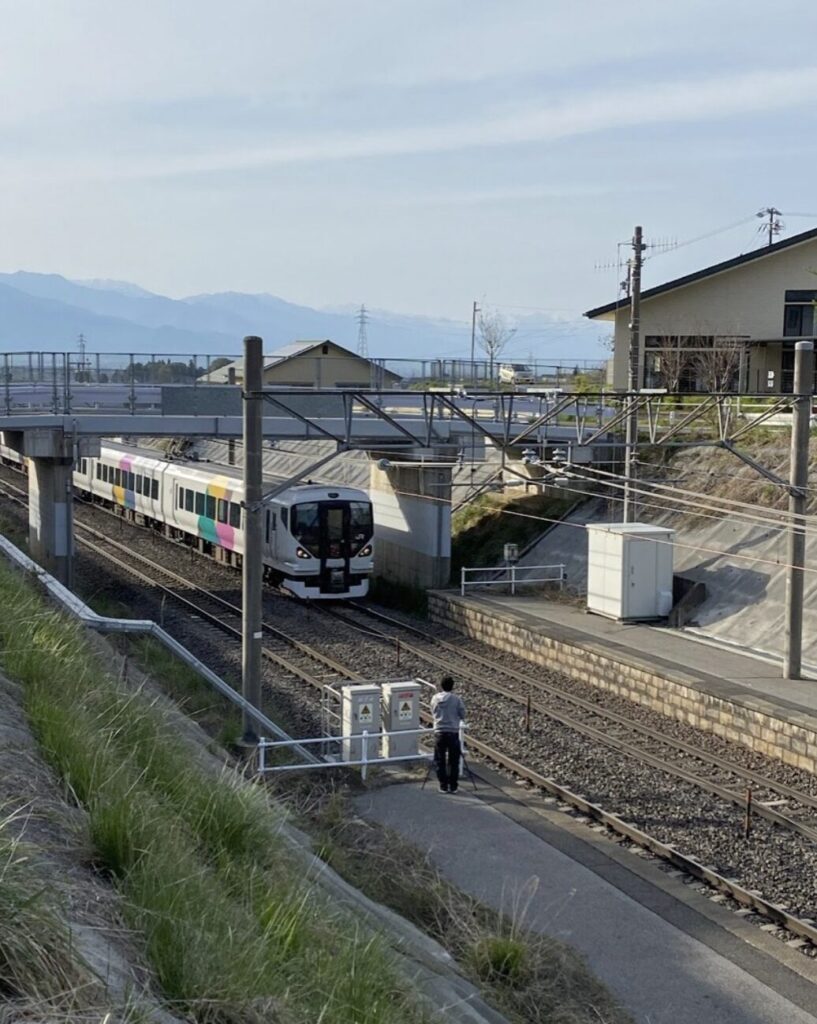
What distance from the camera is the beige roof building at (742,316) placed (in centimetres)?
3838

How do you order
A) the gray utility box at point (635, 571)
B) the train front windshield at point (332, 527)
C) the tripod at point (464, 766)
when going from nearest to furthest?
the tripod at point (464, 766) → the gray utility box at point (635, 571) → the train front windshield at point (332, 527)

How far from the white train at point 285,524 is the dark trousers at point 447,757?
451 inches

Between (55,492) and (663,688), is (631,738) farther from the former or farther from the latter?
(55,492)

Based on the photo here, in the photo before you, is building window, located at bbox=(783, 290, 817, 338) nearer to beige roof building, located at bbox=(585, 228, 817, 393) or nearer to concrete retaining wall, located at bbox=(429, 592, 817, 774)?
beige roof building, located at bbox=(585, 228, 817, 393)

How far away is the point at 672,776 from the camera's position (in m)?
14.4

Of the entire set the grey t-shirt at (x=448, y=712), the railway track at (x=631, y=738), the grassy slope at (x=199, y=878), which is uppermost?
the grassy slope at (x=199, y=878)

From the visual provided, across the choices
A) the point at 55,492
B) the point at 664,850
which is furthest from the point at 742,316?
the point at 664,850

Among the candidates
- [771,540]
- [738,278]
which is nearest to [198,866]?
[771,540]

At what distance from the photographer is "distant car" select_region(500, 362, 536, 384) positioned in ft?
122

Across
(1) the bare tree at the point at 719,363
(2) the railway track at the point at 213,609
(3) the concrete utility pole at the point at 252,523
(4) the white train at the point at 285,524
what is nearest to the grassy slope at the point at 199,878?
(3) the concrete utility pole at the point at 252,523

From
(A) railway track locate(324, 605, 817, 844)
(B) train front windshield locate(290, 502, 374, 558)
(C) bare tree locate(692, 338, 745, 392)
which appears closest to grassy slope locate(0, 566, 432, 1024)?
(A) railway track locate(324, 605, 817, 844)

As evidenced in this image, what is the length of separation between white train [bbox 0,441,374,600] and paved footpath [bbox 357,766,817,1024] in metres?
12.3

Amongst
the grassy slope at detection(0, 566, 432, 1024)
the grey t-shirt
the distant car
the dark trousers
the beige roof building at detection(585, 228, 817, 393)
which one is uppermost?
the beige roof building at detection(585, 228, 817, 393)

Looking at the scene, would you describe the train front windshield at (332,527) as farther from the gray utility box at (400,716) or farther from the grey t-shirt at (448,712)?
the grey t-shirt at (448,712)
